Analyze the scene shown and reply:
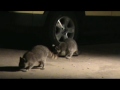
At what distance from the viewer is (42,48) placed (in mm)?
7453

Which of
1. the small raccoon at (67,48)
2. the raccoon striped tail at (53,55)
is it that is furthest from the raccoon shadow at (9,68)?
the small raccoon at (67,48)

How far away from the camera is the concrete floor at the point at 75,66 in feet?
22.5

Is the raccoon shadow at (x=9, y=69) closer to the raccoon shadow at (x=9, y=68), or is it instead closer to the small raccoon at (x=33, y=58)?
the raccoon shadow at (x=9, y=68)

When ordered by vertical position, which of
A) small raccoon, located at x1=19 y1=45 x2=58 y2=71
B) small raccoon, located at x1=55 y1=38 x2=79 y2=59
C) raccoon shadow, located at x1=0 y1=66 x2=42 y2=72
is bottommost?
raccoon shadow, located at x1=0 y1=66 x2=42 y2=72

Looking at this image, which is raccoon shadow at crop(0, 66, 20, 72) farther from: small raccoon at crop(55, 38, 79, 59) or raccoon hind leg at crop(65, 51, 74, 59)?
raccoon hind leg at crop(65, 51, 74, 59)

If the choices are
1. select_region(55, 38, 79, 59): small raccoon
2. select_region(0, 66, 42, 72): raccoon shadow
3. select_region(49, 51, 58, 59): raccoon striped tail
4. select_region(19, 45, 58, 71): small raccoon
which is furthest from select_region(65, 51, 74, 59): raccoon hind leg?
Result: select_region(0, 66, 42, 72): raccoon shadow

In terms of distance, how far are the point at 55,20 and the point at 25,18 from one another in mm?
782

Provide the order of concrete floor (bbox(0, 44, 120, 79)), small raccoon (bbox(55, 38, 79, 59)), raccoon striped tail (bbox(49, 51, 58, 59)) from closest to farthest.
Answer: concrete floor (bbox(0, 44, 120, 79)) < raccoon striped tail (bbox(49, 51, 58, 59)) < small raccoon (bbox(55, 38, 79, 59))

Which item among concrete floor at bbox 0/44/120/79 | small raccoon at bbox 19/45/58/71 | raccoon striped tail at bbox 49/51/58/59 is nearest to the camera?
concrete floor at bbox 0/44/120/79

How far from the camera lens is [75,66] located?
7.68 metres

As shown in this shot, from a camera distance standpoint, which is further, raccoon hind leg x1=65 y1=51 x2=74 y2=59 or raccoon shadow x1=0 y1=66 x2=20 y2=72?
raccoon hind leg x1=65 y1=51 x2=74 y2=59

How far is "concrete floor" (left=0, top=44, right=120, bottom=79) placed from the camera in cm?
686
